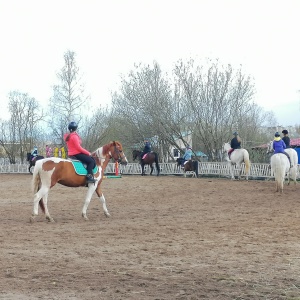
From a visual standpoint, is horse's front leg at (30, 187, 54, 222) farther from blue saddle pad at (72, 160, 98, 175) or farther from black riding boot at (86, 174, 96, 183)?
black riding boot at (86, 174, 96, 183)

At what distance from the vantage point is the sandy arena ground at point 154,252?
19.8 feet

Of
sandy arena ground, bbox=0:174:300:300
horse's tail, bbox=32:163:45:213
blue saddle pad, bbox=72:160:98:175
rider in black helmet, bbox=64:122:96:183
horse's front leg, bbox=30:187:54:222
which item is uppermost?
rider in black helmet, bbox=64:122:96:183

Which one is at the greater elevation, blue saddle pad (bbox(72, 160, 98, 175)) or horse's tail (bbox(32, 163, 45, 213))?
blue saddle pad (bbox(72, 160, 98, 175))

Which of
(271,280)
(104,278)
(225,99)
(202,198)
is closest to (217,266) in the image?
(271,280)

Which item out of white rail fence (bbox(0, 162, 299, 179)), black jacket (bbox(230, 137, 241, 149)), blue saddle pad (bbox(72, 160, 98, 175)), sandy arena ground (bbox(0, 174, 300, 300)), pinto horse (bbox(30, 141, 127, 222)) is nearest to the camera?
sandy arena ground (bbox(0, 174, 300, 300))

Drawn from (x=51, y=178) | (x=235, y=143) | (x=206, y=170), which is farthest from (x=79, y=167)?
(x=206, y=170)

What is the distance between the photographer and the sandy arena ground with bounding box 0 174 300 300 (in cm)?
604

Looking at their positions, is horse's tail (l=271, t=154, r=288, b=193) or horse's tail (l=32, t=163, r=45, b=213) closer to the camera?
horse's tail (l=32, t=163, r=45, b=213)

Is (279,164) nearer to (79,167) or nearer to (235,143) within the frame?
(79,167)

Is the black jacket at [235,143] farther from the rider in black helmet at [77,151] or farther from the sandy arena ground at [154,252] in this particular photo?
the rider in black helmet at [77,151]

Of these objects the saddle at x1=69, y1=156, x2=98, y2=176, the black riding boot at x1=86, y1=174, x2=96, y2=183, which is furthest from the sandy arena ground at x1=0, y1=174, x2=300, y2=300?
the saddle at x1=69, y1=156, x2=98, y2=176

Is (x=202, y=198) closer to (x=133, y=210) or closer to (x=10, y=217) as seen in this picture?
(x=133, y=210)

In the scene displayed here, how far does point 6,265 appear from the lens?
7.42m

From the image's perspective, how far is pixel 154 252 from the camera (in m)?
8.36
